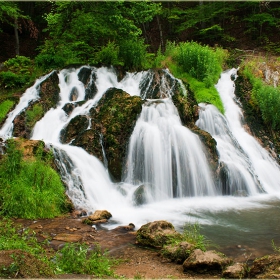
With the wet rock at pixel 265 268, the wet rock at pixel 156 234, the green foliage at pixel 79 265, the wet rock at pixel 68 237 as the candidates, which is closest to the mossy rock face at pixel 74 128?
the wet rock at pixel 68 237

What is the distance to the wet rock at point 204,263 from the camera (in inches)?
188

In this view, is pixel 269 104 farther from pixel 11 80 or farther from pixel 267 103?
pixel 11 80

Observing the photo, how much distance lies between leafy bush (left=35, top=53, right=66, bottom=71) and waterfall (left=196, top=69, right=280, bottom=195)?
6775 millimetres

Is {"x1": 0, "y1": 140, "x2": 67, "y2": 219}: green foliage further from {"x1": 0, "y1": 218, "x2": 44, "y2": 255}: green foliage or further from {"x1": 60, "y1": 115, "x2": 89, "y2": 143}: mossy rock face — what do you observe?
{"x1": 60, "y1": 115, "x2": 89, "y2": 143}: mossy rock face

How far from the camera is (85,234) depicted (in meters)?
6.30

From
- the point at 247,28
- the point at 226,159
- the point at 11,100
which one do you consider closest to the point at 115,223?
the point at 226,159

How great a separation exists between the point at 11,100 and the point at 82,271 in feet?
33.0

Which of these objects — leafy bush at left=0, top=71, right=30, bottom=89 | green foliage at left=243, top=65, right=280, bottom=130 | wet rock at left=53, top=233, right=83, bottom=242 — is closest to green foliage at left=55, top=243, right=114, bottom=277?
wet rock at left=53, top=233, right=83, bottom=242

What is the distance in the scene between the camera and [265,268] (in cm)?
454

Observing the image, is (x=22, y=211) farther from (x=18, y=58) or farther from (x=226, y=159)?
(x=18, y=58)

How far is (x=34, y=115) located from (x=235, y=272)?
9.43m

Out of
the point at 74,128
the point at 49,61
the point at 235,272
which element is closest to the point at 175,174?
the point at 74,128

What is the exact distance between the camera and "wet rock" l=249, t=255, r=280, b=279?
4.35 metres

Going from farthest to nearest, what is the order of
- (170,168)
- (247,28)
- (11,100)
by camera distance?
(247,28) < (11,100) < (170,168)
